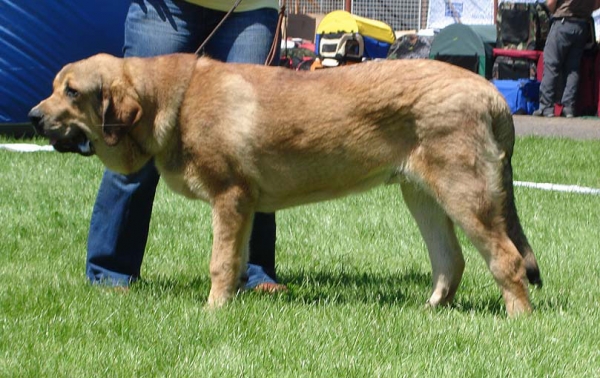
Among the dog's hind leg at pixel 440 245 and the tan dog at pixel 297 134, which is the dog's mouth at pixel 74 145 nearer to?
the tan dog at pixel 297 134

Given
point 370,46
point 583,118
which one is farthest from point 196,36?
point 370,46

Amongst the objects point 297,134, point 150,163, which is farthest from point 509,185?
→ point 150,163

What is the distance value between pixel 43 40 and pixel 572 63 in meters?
9.87

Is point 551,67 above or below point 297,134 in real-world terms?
below

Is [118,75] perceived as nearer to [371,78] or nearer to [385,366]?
[371,78]

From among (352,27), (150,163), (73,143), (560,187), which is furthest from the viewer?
(352,27)

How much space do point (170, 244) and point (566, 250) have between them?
2807mm

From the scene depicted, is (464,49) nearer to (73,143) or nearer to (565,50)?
(565,50)

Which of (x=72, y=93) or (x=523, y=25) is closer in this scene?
(x=72, y=93)

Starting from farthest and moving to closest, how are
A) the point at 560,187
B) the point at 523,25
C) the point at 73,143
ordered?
1. the point at 523,25
2. the point at 560,187
3. the point at 73,143

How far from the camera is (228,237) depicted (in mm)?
4957

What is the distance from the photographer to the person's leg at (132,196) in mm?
5438

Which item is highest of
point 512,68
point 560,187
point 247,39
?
point 247,39

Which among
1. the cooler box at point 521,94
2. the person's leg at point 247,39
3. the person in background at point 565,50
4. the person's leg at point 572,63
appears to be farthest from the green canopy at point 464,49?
the person's leg at point 247,39
